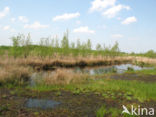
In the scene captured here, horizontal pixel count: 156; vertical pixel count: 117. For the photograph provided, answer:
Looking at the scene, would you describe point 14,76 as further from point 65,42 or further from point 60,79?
point 65,42

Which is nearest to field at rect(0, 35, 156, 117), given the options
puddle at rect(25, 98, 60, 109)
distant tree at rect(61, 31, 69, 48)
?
puddle at rect(25, 98, 60, 109)

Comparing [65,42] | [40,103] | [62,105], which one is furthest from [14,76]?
[65,42]

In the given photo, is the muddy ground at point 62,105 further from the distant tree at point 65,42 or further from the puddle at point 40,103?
the distant tree at point 65,42

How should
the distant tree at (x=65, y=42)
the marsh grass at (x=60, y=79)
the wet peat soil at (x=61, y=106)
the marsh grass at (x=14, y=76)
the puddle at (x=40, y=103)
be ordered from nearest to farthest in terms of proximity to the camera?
1. the wet peat soil at (x=61, y=106)
2. the puddle at (x=40, y=103)
3. the marsh grass at (x=14, y=76)
4. the marsh grass at (x=60, y=79)
5. the distant tree at (x=65, y=42)

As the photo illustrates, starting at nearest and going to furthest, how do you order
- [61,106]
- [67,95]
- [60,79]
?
[61,106] < [67,95] < [60,79]

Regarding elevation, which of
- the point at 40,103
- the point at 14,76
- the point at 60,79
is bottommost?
the point at 40,103

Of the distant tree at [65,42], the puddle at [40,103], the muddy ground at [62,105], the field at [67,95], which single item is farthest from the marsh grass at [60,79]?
the distant tree at [65,42]

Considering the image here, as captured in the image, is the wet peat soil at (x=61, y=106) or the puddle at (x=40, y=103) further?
the puddle at (x=40, y=103)

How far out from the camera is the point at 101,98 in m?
5.70

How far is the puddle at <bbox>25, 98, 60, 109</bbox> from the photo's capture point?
481 cm

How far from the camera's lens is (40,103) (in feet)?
16.9

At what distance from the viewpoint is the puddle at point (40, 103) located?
15.8ft

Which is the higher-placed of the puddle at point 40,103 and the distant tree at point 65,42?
the distant tree at point 65,42

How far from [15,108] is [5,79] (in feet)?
13.6
